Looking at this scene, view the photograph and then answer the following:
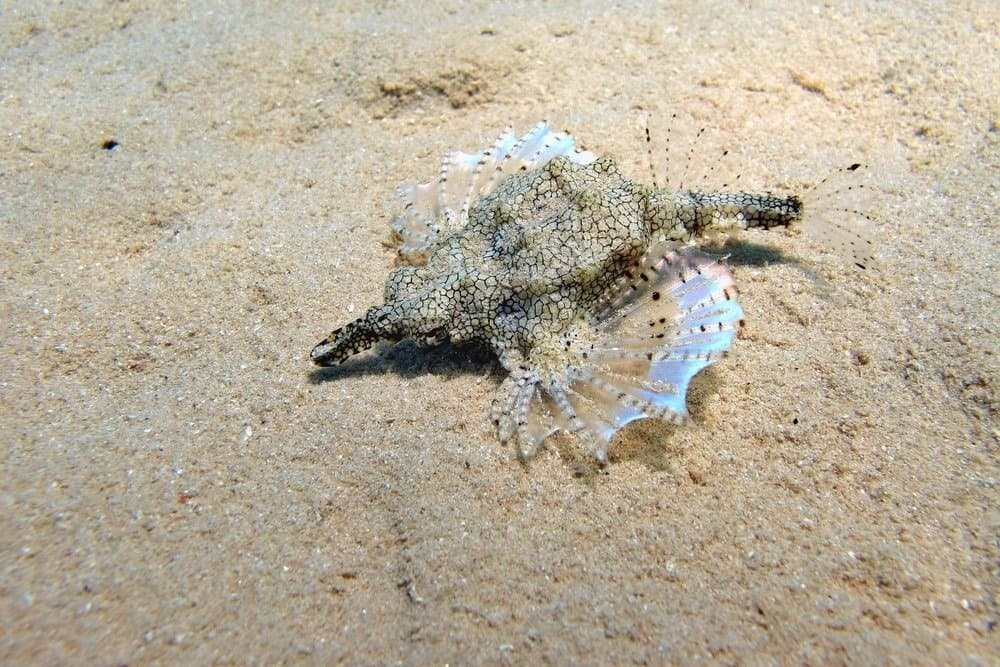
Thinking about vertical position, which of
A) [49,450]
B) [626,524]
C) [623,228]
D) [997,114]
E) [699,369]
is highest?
[997,114]

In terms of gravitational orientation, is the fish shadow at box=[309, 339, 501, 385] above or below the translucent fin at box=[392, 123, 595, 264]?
below

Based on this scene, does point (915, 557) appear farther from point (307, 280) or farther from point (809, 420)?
point (307, 280)

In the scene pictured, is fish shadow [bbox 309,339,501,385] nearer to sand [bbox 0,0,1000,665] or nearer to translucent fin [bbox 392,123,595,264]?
sand [bbox 0,0,1000,665]

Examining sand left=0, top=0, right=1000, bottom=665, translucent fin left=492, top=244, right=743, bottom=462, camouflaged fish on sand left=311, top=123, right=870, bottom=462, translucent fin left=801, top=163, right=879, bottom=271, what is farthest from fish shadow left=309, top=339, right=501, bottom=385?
translucent fin left=801, top=163, right=879, bottom=271

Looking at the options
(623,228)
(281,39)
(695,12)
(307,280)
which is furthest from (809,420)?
(281,39)

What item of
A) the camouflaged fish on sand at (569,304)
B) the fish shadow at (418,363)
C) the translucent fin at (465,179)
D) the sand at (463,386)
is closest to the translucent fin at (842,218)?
the sand at (463,386)

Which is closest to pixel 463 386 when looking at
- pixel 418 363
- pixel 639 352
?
pixel 418 363
